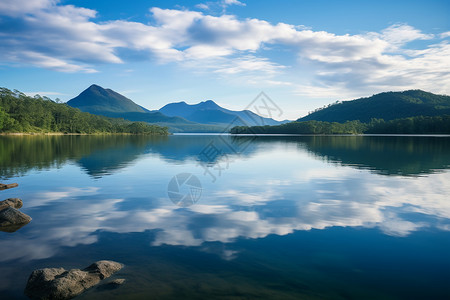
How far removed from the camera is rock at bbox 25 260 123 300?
7645 millimetres

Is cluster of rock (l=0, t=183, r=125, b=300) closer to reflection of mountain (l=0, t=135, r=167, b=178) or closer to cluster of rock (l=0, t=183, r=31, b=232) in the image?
cluster of rock (l=0, t=183, r=31, b=232)

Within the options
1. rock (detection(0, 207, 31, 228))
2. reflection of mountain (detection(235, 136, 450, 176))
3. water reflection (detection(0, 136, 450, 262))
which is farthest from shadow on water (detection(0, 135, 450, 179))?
rock (detection(0, 207, 31, 228))

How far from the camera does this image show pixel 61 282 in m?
7.78

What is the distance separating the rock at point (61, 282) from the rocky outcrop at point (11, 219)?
6.23 m

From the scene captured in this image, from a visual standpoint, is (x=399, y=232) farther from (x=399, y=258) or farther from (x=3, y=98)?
(x=3, y=98)

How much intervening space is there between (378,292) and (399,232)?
6117mm

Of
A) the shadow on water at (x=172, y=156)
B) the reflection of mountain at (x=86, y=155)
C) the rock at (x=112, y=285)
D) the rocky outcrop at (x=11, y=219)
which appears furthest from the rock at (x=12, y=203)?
the reflection of mountain at (x=86, y=155)

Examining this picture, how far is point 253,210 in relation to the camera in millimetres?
16500

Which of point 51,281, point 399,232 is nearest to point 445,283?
point 399,232

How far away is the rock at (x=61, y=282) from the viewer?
7.64 m

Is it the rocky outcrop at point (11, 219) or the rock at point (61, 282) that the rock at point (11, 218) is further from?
the rock at point (61, 282)

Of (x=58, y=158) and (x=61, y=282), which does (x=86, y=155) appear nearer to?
(x=58, y=158)

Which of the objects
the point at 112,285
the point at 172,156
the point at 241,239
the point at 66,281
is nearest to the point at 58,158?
the point at 172,156

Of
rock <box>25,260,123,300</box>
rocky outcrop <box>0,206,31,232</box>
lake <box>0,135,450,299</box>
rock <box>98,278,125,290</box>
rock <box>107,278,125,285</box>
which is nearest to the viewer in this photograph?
rock <box>25,260,123,300</box>
